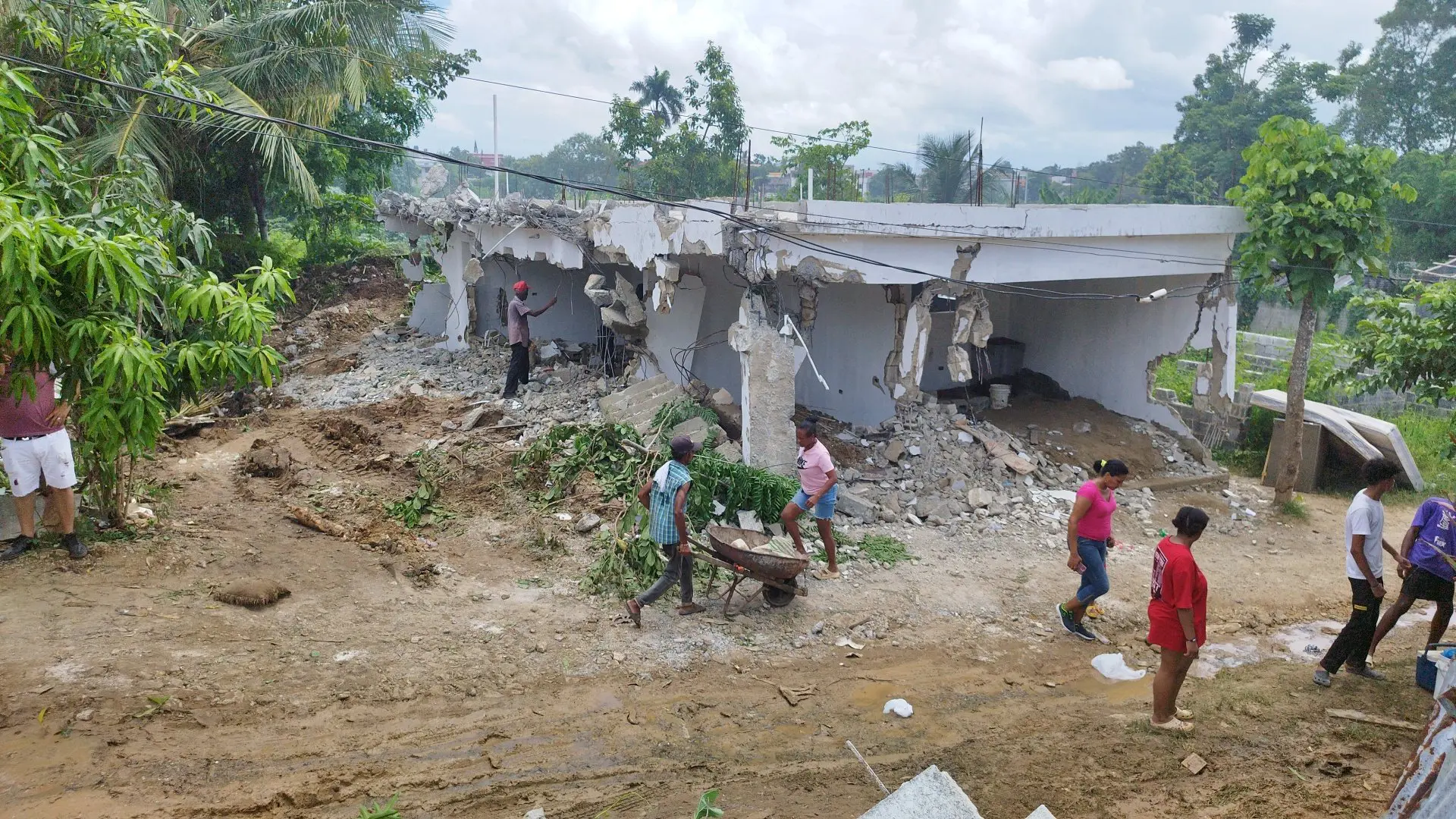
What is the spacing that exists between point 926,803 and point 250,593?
4.79 m

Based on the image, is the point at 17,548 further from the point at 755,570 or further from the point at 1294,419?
the point at 1294,419

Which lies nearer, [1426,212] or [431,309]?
[431,309]

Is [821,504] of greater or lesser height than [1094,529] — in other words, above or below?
below

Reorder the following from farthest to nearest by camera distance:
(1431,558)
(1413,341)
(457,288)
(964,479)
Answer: (457,288) → (964,479) → (1413,341) → (1431,558)

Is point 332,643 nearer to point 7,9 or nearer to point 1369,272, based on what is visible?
point 7,9

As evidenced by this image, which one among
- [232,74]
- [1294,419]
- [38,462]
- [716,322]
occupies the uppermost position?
[232,74]

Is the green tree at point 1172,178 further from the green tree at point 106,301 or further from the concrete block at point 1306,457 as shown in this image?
the green tree at point 106,301

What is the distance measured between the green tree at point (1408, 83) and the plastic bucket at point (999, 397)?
91.4 ft

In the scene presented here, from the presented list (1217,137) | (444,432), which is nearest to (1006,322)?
(444,432)

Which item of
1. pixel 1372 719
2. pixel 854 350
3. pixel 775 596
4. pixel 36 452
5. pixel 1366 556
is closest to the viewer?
pixel 1372 719

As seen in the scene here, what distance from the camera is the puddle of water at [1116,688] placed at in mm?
5836

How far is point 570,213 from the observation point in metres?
11.9

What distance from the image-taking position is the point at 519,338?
39.7 feet

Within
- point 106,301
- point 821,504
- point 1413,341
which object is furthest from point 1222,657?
point 106,301
